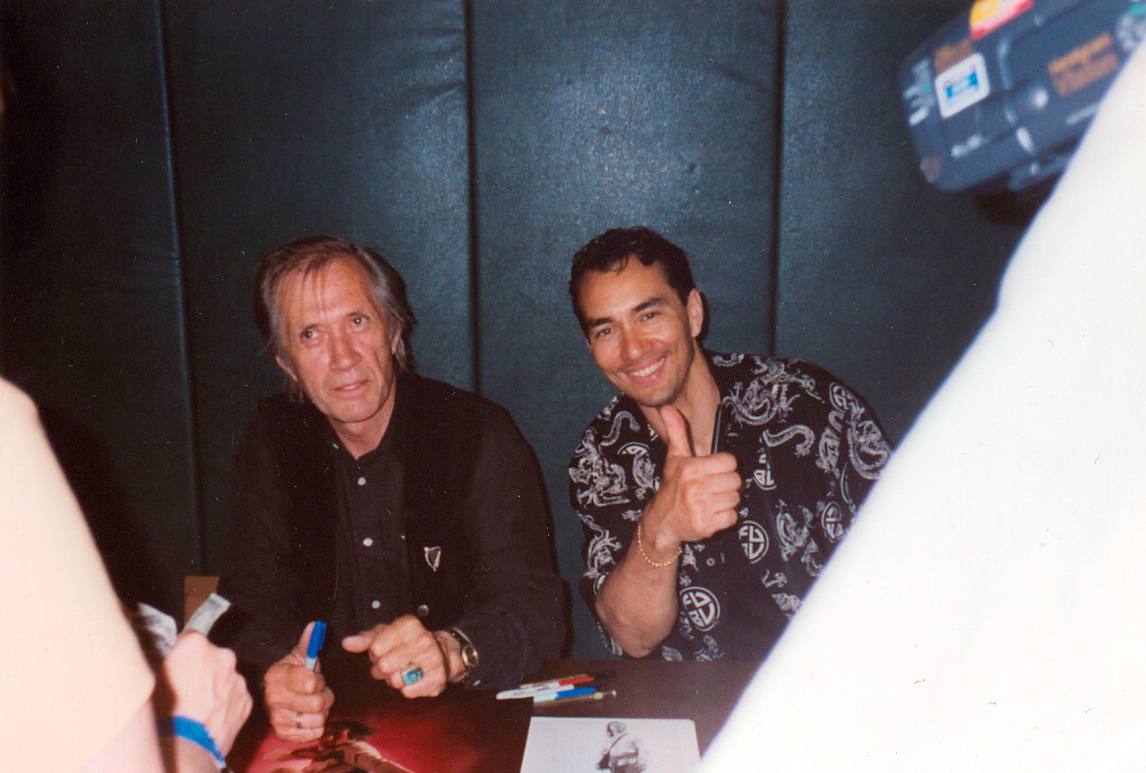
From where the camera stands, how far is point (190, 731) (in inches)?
24.4

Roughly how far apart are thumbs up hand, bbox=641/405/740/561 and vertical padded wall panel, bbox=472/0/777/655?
0.60m

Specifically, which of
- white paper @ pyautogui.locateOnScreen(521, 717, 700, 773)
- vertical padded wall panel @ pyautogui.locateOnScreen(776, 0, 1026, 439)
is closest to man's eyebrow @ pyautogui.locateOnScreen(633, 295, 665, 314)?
vertical padded wall panel @ pyautogui.locateOnScreen(776, 0, 1026, 439)

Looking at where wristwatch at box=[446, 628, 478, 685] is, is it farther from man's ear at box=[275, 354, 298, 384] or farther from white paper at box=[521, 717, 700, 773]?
man's ear at box=[275, 354, 298, 384]

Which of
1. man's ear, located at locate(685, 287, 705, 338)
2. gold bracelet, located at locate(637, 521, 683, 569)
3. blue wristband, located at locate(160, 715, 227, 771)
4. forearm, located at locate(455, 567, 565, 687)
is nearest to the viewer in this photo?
blue wristband, located at locate(160, 715, 227, 771)

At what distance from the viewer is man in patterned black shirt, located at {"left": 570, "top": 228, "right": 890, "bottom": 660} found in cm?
129

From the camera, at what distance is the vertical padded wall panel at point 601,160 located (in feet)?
5.46

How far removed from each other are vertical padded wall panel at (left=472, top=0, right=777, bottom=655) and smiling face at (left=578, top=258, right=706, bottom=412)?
24cm

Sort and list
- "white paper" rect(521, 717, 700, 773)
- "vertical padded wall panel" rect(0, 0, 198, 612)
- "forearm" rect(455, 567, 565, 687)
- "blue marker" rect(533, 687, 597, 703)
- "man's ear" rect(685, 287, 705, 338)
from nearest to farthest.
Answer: "white paper" rect(521, 717, 700, 773)
"blue marker" rect(533, 687, 597, 703)
"forearm" rect(455, 567, 565, 687)
"man's ear" rect(685, 287, 705, 338)
"vertical padded wall panel" rect(0, 0, 198, 612)

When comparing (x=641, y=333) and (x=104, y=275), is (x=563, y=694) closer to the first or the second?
(x=641, y=333)

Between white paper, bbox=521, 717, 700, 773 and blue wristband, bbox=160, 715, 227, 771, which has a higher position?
blue wristband, bbox=160, 715, 227, 771

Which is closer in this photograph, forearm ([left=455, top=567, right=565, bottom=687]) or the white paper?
the white paper

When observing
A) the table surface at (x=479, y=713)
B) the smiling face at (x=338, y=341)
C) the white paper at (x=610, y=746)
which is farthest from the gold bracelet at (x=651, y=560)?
the smiling face at (x=338, y=341)

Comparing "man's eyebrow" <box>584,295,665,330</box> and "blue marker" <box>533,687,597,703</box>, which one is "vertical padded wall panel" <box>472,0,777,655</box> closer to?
"man's eyebrow" <box>584,295,665,330</box>

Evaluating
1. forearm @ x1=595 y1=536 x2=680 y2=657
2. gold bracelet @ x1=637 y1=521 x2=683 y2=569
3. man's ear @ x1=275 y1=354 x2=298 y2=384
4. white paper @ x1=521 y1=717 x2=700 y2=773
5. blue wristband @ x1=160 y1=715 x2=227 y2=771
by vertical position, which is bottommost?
forearm @ x1=595 y1=536 x2=680 y2=657
